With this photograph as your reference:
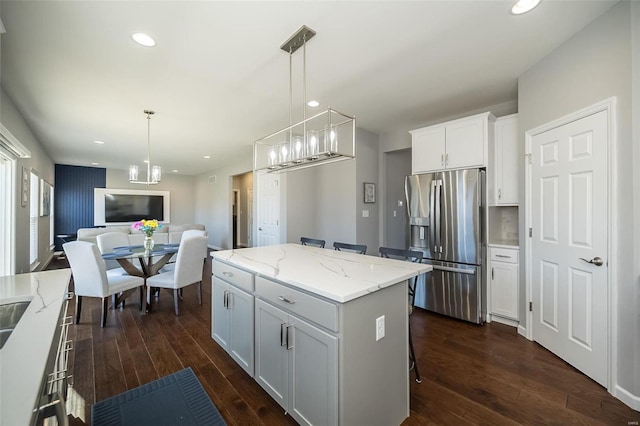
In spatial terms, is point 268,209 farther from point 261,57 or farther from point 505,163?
point 505,163

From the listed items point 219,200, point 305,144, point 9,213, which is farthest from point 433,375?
point 219,200

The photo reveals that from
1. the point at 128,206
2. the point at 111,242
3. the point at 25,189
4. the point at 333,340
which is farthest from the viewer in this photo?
the point at 128,206

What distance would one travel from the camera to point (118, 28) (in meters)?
1.96

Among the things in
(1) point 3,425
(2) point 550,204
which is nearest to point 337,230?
(2) point 550,204

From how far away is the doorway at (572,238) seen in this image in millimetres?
1982

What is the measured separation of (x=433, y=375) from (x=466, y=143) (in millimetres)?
2534

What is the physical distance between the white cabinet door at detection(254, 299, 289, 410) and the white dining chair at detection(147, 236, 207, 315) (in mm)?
1810

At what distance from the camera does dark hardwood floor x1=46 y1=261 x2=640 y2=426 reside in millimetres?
1715

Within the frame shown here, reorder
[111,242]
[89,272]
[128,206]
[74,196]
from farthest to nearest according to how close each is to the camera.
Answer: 1. [128,206]
2. [74,196]
3. [111,242]
4. [89,272]

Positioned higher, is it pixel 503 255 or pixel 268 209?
pixel 268 209

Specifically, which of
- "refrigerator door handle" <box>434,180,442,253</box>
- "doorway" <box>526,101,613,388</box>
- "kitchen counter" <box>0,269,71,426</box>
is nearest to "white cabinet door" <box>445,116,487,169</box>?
"refrigerator door handle" <box>434,180,442,253</box>

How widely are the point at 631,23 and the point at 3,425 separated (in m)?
3.37

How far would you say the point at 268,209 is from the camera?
5211 mm

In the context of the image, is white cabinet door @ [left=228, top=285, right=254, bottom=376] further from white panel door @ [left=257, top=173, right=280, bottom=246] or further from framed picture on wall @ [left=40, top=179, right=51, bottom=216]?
framed picture on wall @ [left=40, top=179, right=51, bottom=216]
